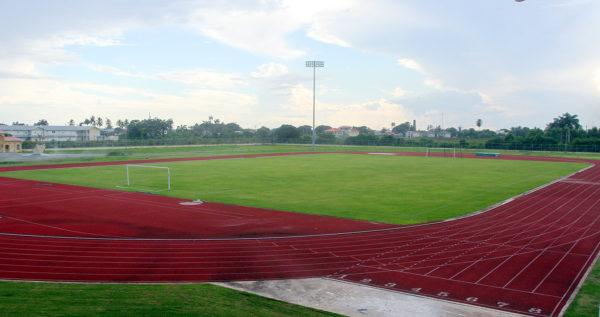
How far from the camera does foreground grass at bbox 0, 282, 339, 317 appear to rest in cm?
739

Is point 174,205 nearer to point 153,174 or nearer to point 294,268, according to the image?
point 294,268

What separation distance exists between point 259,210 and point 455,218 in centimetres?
853

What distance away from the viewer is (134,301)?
26.2 feet

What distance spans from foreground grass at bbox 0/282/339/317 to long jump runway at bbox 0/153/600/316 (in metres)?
0.82

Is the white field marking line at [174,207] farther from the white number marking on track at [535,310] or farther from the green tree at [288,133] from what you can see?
the green tree at [288,133]

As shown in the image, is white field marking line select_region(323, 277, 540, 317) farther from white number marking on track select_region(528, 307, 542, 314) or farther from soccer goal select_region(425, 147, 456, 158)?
soccer goal select_region(425, 147, 456, 158)

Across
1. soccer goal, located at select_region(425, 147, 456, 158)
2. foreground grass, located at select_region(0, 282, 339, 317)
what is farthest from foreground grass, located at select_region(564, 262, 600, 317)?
soccer goal, located at select_region(425, 147, 456, 158)

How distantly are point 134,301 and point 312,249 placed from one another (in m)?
5.71

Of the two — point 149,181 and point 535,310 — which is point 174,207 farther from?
point 535,310

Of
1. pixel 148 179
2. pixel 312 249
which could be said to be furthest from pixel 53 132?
pixel 312 249

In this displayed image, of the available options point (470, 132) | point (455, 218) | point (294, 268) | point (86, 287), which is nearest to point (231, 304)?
point (294, 268)

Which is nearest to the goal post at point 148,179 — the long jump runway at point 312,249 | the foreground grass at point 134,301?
the long jump runway at point 312,249

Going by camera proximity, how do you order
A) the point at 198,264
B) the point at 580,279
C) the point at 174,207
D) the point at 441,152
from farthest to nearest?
the point at 441,152, the point at 174,207, the point at 198,264, the point at 580,279

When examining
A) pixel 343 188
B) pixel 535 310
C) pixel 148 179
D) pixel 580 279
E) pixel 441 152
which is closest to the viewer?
pixel 535 310
